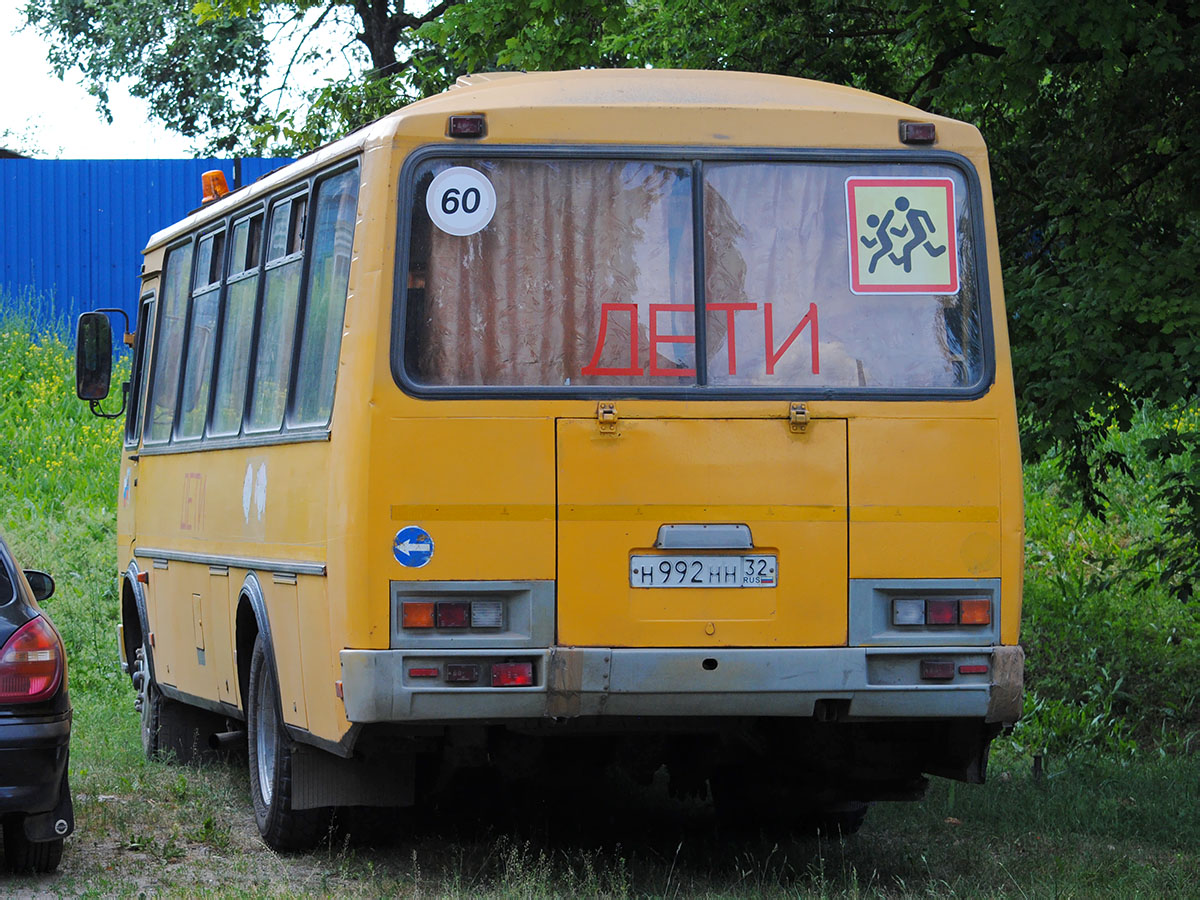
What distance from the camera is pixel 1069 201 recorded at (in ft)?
35.5

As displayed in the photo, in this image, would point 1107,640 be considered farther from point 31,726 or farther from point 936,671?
point 31,726

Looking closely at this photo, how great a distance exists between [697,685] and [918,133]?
2.24m

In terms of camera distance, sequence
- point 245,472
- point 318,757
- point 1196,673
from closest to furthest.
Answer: point 318,757, point 245,472, point 1196,673

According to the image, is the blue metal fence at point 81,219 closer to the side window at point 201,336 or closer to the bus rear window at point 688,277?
the side window at point 201,336

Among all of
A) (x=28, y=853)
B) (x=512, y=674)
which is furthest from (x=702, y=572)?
(x=28, y=853)

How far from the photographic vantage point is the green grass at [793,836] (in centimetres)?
727

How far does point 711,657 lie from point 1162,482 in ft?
16.1

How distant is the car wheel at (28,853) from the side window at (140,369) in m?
3.97

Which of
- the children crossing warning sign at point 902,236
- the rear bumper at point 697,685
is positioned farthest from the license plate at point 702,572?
the children crossing warning sign at point 902,236

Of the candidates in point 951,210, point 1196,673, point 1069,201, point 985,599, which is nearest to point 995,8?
point 1069,201

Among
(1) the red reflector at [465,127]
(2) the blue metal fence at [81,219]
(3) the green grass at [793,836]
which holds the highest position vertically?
(2) the blue metal fence at [81,219]

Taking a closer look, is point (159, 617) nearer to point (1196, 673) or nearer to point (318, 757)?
point (318, 757)

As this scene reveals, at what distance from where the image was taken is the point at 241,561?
8.36 metres

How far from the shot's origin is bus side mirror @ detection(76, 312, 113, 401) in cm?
Result: 1091
